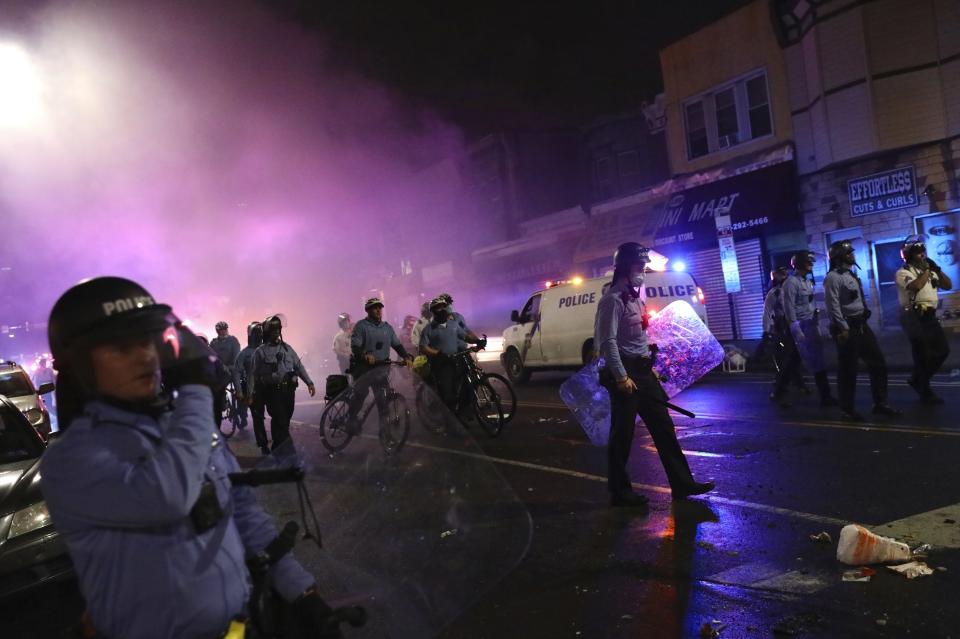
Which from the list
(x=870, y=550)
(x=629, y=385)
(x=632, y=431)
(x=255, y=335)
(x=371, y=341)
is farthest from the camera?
(x=255, y=335)

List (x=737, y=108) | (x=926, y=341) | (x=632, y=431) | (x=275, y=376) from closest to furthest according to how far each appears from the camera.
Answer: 1. (x=632, y=431)
2. (x=926, y=341)
3. (x=275, y=376)
4. (x=737, y=108)

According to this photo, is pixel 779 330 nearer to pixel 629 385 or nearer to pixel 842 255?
pixel 842 255

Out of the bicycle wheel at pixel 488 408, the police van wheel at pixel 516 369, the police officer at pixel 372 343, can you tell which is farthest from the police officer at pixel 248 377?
the police van wheel at pixel 516 369

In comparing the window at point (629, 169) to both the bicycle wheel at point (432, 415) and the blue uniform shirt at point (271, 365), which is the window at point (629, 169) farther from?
the bicycle wheel at point (432, 415)

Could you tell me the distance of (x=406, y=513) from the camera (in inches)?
119

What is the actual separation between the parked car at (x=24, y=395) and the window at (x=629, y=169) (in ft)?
67.3

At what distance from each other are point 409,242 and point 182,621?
37123 millimetres

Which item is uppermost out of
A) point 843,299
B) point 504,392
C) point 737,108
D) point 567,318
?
point 737,108

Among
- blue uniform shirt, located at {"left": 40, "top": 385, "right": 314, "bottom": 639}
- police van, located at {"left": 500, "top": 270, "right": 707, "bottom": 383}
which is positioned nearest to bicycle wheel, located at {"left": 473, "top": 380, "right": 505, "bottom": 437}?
police van, located at {"left": 500, "top": 270, "right": 707, "bottom": 383}

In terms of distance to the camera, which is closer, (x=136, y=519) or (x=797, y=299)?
(x=136, y=519)

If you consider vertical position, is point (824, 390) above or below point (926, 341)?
below

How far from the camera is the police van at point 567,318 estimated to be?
12.8 meters

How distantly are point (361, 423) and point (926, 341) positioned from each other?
7233 millimetres

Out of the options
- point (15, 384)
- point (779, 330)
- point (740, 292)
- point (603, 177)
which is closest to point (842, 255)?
point (779, 330)
